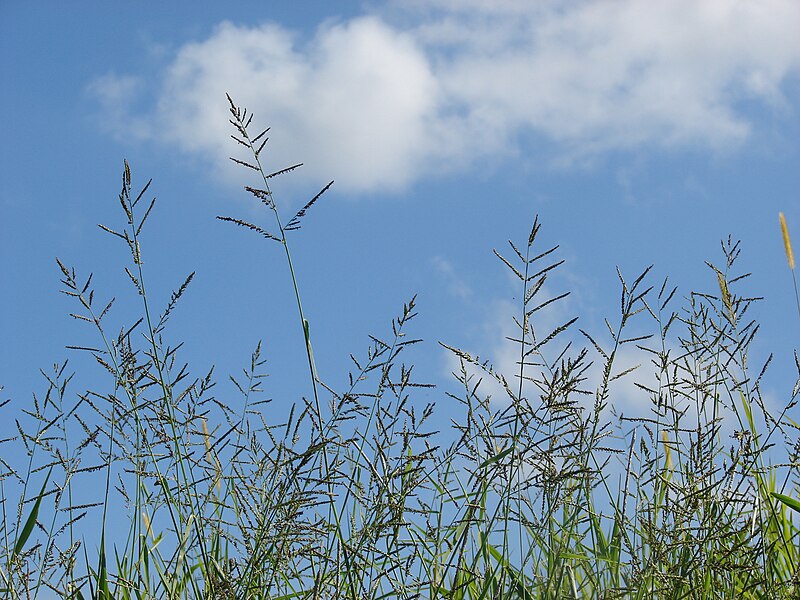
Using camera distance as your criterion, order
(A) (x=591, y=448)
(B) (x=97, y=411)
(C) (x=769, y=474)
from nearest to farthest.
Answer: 1. (A) (x=591, y=448)
2. (B) (x=97, y=411)
3. (C) (x=769, y=474)

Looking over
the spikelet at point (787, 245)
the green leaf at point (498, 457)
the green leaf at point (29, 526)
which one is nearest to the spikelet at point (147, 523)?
the green leaf at point (29, 526)

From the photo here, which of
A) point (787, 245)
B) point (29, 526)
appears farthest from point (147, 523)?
point (787, 245)

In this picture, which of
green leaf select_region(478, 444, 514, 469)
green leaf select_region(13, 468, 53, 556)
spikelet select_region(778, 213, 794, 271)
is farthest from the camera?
spikelet select_region(778, 213, 794, 271)

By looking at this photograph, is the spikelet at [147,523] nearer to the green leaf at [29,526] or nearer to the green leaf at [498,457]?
the green leaf at [29,526]

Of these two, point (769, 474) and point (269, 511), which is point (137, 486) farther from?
point (769, 474)

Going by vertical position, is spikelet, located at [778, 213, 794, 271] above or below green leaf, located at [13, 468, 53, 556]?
above

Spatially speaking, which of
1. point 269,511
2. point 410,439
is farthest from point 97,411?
point 410,439

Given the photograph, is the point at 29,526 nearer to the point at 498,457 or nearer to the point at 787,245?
the point at 498,457

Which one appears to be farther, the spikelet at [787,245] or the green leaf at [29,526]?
the spikelet at [787,245]

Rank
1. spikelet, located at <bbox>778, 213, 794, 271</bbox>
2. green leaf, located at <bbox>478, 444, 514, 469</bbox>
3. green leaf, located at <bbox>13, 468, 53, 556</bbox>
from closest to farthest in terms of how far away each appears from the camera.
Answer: green leaf, located at <bbox>478, 444, 514, 469</bbox> → green leaf, located at <bbox>13, 468, 53, 556</bbox> → spikelet, located at <bbox>778, 213, 794, 271</bbox>

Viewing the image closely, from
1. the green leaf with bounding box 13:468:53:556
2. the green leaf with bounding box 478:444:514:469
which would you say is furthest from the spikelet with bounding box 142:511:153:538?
the green leaf with bounding box 478:444:514:469

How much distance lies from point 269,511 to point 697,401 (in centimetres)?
127

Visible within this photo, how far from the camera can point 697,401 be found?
2400 mm

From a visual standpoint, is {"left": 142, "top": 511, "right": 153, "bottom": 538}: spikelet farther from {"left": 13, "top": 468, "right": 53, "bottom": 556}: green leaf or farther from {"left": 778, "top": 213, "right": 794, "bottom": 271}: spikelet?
{"left": 778, "top": 213, "right": 794, "bottom": 271}: spikelet
